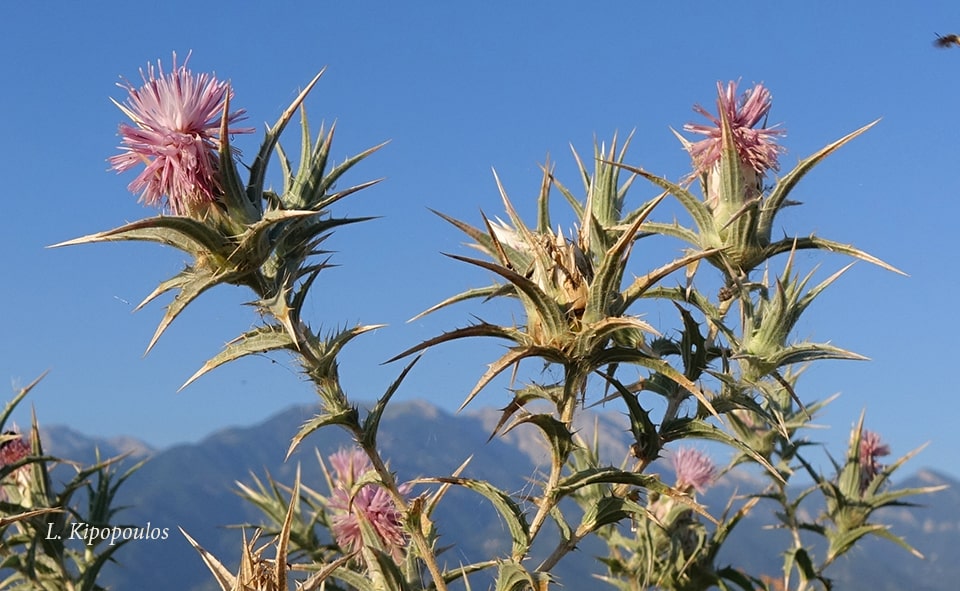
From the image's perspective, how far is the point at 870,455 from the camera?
605 centimetres

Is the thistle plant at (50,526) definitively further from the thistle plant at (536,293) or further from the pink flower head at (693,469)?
the pink flower head at (693,469)

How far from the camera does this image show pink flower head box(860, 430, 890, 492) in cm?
579

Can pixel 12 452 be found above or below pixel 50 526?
above

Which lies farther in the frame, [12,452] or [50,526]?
[12,452]

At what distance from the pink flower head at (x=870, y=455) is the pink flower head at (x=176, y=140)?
4605mm

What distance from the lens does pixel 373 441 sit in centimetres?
267

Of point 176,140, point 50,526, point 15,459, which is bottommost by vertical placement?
point 50,526

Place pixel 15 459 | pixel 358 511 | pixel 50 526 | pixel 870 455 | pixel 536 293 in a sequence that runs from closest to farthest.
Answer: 1. pixel 536 293
2. pixel 358 511
3. pixel 50 526
4. pixel 15 459
5. pixel 870 455

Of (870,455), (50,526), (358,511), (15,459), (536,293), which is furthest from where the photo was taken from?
(870,455)

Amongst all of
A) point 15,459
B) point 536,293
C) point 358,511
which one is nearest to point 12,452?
point 15,459

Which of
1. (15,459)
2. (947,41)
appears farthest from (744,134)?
(15,459)

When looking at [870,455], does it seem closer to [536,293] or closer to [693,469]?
[693,469]

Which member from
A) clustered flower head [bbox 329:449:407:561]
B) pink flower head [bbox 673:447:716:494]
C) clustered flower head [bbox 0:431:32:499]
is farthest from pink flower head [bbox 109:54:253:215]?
pink flower head [bbox 673:447:716:494]

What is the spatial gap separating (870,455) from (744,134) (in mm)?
3725
